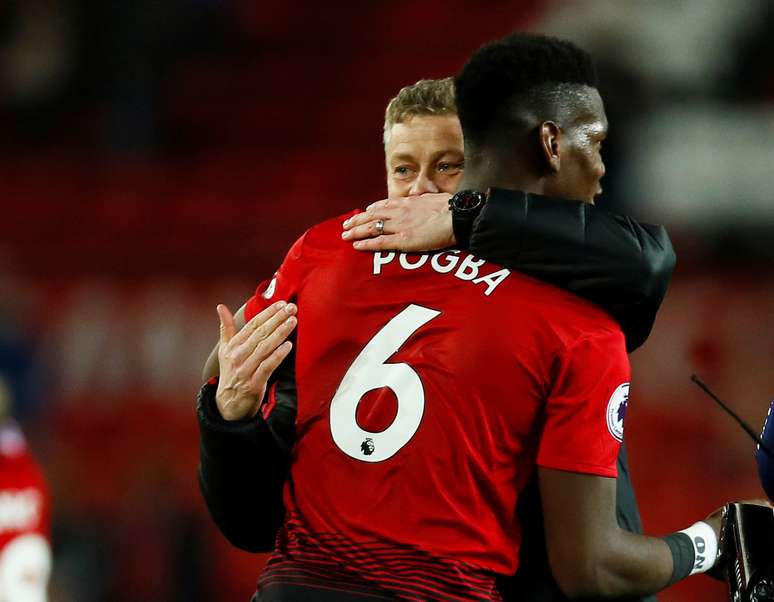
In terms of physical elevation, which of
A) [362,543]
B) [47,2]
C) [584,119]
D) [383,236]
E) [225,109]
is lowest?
[362,543]

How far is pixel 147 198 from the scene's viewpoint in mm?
8758

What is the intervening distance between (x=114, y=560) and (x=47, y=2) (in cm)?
458

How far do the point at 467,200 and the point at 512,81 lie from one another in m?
0.22

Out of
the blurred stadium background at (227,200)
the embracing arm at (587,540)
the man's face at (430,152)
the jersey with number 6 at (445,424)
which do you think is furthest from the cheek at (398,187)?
the blurred stadium background at (227,200)

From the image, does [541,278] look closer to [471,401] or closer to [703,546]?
[471,401]

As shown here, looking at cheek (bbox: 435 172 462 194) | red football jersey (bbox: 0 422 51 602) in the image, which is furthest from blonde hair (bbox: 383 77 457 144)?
red football jersey (bbox: 0 422 51 602)

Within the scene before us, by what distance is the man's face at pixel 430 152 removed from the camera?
2.75 metres

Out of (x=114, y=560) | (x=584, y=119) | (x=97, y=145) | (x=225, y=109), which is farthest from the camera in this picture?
(x=225, y=109)

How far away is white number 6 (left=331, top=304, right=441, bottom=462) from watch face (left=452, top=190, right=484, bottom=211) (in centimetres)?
19

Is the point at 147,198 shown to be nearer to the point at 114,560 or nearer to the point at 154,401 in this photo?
the point at 154,401

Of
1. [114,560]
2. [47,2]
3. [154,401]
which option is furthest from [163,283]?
[47,2]

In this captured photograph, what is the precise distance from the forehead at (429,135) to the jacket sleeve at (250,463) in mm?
583

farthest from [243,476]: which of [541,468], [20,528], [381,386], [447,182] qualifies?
[20,528]

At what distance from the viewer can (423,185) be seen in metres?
2.74
